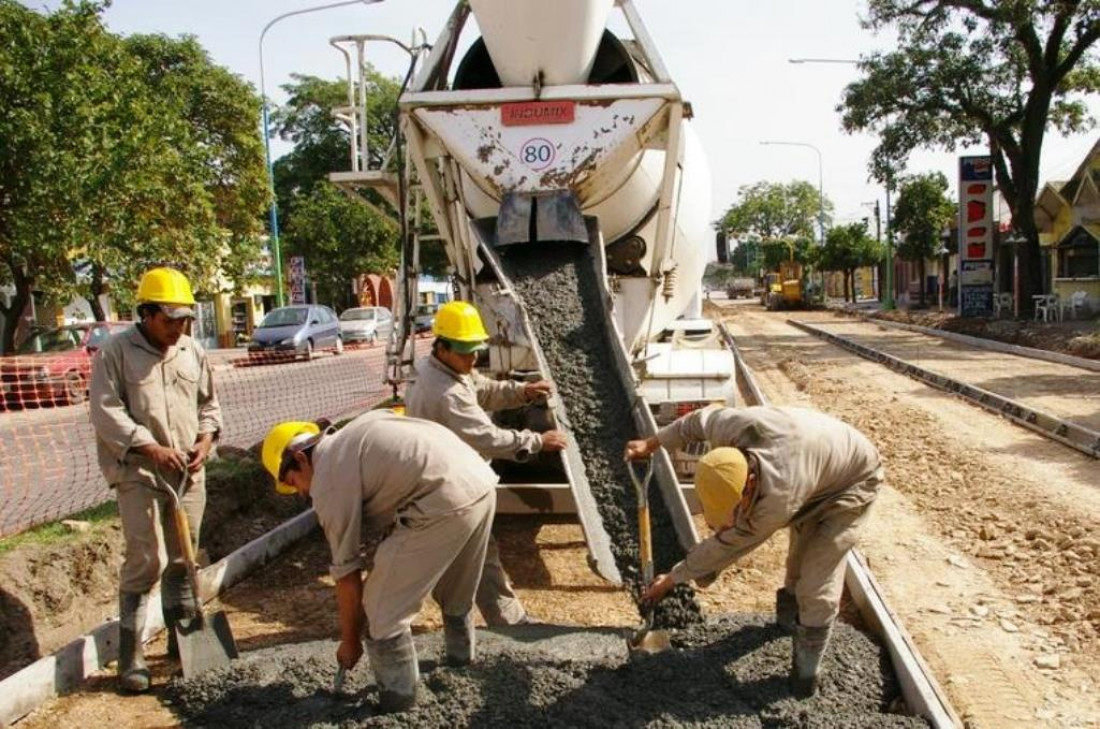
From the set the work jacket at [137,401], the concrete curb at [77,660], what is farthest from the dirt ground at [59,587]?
the work jacket at [137,401]

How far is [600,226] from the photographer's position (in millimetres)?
6316

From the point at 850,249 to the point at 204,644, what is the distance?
4816 centimetres

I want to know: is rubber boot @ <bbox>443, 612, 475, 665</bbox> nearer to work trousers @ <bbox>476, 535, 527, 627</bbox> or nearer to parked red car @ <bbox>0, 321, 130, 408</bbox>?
work trousers @ <bbox>476, 535, 527, 627</bbox>

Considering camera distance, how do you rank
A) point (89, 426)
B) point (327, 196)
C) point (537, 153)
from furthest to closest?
point (327, 196), point (89, 426), point (537, 153)

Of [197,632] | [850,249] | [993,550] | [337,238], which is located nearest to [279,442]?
[197,632]

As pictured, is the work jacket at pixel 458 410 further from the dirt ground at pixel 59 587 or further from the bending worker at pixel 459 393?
the dirt ground at pixel 59 587

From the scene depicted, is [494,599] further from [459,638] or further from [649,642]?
[649,642]

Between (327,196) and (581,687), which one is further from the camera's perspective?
(327,196)

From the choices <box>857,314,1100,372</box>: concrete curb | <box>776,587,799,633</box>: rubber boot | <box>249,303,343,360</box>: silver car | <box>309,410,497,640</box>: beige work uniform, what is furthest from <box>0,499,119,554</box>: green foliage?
<box>249,303,343,360</box>: silver car

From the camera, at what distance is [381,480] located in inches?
135

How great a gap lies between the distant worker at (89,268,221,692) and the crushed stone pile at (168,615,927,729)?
450 millimetres

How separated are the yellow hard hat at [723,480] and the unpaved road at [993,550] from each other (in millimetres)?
1442

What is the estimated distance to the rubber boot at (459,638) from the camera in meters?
4.03

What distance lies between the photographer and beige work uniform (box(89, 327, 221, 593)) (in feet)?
13.6
